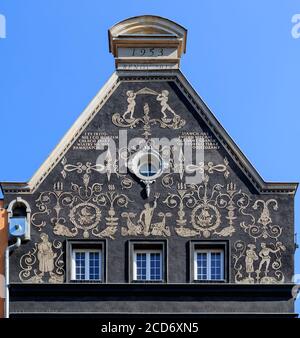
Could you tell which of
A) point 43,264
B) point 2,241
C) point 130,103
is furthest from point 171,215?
point 2,241

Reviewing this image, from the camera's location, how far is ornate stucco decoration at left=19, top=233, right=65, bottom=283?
46000 millimetres

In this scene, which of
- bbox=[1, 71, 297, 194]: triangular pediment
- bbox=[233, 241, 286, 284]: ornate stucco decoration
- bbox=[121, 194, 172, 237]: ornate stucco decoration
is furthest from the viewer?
bbox=[1, 71, 297, 194]: triangular pediment

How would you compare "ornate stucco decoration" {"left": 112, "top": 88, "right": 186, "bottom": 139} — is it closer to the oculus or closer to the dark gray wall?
the dark gray wall

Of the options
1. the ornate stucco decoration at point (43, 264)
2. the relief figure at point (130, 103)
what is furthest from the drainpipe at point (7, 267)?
the relief figure at point (130, 103)

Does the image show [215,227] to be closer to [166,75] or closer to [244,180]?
[244,180]

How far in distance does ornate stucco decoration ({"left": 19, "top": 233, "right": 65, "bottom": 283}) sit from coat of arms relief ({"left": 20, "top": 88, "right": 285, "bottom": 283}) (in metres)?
0.03

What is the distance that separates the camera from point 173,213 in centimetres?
4678

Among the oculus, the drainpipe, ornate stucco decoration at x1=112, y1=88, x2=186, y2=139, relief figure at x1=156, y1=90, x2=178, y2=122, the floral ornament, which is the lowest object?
the drainpipe

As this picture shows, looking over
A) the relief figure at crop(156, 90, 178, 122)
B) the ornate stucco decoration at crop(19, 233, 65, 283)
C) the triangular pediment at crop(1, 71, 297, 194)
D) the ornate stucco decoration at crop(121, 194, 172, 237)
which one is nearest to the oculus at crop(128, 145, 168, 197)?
the ornate stucco decoration at crop(121, 194, 172, 237)

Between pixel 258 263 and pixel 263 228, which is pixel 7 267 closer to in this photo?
pixel 258 263

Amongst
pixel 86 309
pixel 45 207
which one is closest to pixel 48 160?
pixel 45 207

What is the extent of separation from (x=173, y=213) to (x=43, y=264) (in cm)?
365

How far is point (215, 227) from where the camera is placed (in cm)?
4666

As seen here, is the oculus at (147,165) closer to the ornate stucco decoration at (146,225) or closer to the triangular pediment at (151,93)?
the ornate stucco decoration at (146,225)
